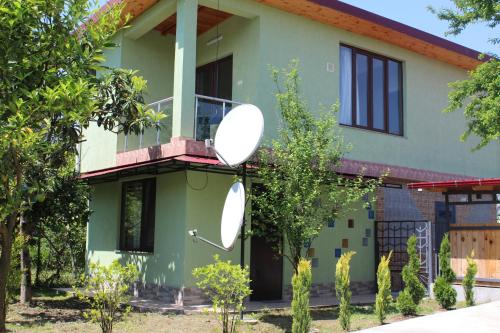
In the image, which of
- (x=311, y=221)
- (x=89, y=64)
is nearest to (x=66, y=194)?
(x=89, y=64)

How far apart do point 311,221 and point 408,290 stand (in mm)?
2172

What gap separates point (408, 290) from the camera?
10320mm

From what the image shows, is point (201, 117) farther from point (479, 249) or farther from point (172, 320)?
point (479, 249)

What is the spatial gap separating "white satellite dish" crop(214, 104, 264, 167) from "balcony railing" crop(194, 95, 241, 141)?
226 cm

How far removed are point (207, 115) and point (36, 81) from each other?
15.2ft

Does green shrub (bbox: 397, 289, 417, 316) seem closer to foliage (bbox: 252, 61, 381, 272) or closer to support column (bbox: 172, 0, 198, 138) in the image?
foliage (bbox: 252, 61, 381, 272)

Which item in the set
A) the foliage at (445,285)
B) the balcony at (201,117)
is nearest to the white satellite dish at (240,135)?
the balcony at (201,117)

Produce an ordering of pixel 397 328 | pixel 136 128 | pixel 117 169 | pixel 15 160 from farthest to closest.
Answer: pixel 117 169 < pixel 136 128 < pixel 397 328 < pixel 15 160

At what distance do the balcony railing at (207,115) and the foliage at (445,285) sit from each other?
5.46 m

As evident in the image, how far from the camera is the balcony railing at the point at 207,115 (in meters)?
12.2

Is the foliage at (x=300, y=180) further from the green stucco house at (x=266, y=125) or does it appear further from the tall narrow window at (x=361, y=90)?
the tall narrow window at (x=361, y=90)

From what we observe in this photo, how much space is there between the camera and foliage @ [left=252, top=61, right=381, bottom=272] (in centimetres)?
1041

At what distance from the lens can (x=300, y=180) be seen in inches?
411

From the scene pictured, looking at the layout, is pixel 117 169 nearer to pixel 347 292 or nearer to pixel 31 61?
pixel 31 61
